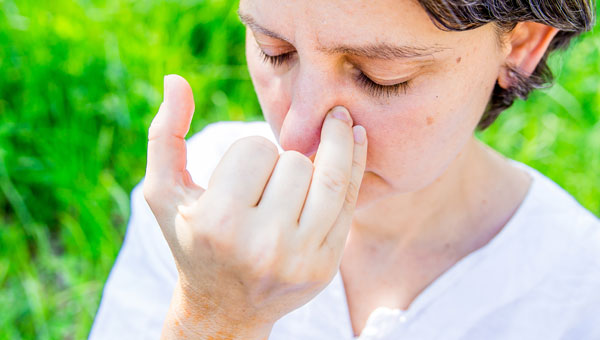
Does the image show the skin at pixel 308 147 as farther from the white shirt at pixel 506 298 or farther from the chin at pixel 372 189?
the white shirt at pixel 506 298

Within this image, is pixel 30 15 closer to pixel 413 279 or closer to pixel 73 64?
pixel 73 64

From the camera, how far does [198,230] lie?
1064 millimetres

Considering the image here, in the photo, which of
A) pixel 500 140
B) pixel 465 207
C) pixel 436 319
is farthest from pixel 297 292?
pixel 500 140

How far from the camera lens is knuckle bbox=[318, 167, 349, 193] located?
1.12 meters

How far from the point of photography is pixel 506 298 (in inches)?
63.5

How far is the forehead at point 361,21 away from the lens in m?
1.08

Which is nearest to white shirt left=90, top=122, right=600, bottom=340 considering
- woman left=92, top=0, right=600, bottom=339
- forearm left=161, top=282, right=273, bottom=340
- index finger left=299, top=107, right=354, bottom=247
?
woman left=92, top=0, right=600, bottom=339

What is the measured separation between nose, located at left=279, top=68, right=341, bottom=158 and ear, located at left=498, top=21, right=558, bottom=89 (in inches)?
16.1

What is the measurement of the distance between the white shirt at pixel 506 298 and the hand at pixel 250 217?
53cm

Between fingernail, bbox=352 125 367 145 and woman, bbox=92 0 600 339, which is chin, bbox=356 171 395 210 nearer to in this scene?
woman, bbox=92 0 600 339

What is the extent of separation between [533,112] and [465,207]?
1.79 metres

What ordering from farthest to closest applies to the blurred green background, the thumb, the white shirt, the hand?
the blurred green background
the white shirt
the thumb
the hand

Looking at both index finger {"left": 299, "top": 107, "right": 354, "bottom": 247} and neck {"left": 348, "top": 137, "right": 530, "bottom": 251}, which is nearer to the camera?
index finger {"left": 299, "top": 107, "right": 354, "bottom": 247}

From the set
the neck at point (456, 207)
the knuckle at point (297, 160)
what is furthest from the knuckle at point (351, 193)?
the neck at point (456, 207)
